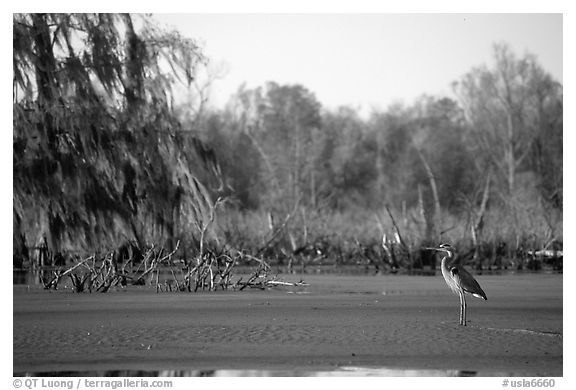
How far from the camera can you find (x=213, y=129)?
40.1 m

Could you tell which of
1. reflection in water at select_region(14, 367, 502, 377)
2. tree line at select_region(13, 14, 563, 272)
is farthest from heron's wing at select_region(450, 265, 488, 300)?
tree line at select_region(13, 14, 563, 272)

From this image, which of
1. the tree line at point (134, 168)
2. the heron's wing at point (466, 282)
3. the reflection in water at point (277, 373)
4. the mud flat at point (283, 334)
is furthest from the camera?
the tree line at point (134, 168)

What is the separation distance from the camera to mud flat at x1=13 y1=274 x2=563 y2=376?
7.37 metres

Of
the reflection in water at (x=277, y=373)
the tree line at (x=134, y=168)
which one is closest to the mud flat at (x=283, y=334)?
the reflection in water at (x=277, y=373)

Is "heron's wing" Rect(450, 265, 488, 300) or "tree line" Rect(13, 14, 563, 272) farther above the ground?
"tree line" Rect(13, 14, 563, 272)

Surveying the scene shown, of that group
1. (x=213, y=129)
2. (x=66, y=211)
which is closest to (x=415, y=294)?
(x=66, y=211)

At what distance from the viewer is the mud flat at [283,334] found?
24.2 feet

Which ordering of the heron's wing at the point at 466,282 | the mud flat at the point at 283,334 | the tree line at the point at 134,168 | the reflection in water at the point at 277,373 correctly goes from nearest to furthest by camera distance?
the reflection in water at the point at 277,373 < the mud flat at the point at 283,334 < the heron's wing at the point at 466,282 < the tree line at the point at 134,168

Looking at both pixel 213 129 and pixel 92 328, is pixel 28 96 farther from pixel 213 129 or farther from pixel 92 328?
pixel 213 129

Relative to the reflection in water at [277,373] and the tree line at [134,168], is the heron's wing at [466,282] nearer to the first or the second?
the reflection in water at [277,373]

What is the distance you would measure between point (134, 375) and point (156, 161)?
9384 millimetres

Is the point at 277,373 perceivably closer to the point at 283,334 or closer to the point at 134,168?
the point at 283,334

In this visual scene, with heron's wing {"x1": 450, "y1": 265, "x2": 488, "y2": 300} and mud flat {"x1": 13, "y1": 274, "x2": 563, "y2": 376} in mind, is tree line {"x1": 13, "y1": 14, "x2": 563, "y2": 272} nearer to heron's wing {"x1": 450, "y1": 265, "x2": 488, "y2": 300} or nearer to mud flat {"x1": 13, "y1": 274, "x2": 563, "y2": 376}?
mud flat {"x1": 13, "y1": 274, "x2": 563, "y2": 376}

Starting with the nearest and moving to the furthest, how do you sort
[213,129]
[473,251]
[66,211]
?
[66,211] < [473,251] < [213,129]
